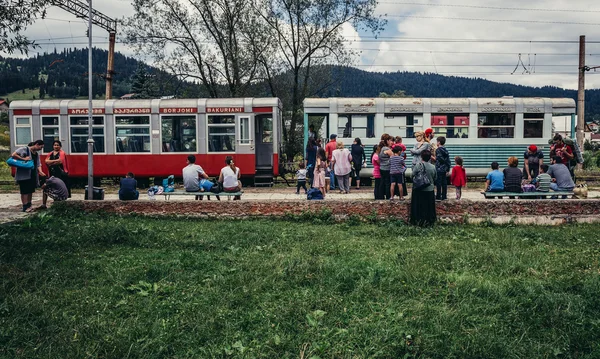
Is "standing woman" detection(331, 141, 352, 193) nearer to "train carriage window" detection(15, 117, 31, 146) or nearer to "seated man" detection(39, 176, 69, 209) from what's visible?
"seated man" detection(39, 176, 69, 209)

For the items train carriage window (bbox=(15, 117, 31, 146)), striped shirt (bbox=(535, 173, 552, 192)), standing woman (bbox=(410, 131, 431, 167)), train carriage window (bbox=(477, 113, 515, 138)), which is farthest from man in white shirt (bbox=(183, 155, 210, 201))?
train carriage window (bbox=(477, 113, 515, 138))

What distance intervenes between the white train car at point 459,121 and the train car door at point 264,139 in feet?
4.43

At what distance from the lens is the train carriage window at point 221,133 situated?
20938mm

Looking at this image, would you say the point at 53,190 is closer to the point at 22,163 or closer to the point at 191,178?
the point at 22,163

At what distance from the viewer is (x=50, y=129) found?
2122 centimetres

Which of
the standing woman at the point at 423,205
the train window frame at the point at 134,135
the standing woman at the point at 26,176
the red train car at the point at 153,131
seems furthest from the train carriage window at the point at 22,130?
the standing woman at the point at 423,205

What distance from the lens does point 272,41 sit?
3008 centimetres

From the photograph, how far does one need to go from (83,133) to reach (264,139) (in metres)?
6.51

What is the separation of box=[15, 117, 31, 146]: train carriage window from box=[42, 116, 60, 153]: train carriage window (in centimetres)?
59

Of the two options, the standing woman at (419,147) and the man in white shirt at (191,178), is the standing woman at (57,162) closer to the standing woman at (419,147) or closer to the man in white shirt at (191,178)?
the man in white shirt at (191,178)

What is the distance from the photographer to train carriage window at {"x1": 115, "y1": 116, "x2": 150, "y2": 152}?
21047mm

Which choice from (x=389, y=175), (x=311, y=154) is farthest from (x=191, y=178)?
(x=311, y=154)

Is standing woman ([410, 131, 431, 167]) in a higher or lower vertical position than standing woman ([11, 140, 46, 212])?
higher

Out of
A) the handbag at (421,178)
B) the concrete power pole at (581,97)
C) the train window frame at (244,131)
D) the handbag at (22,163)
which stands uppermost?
the concrete power pole at (581,97)
